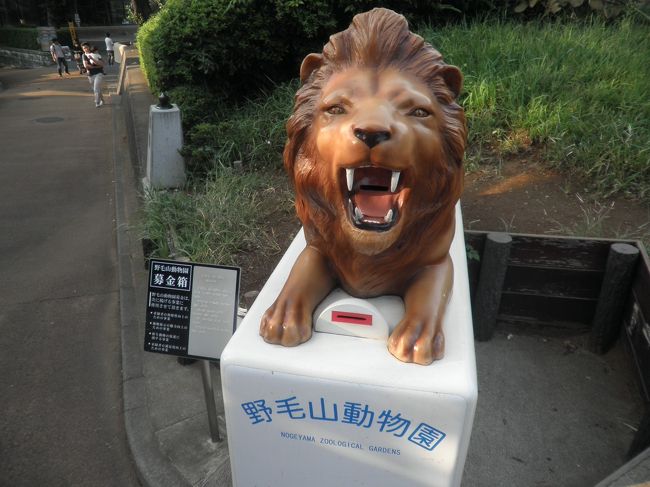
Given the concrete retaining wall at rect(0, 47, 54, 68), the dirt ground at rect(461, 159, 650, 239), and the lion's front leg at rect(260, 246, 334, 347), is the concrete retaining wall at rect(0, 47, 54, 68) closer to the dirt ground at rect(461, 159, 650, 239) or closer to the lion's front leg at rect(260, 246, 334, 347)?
the dirt ground at rect(461, 159, 650, 239)

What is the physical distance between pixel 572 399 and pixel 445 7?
17.2 ft

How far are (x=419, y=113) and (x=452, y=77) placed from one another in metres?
Result: 0.26

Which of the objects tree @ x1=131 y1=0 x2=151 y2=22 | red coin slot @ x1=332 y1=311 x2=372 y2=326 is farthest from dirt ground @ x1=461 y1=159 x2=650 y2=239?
tree @ x1=131 y1=0 x2=151 y2=22

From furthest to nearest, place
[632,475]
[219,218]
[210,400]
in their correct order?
[219,218] < [210,400] < [632,475]

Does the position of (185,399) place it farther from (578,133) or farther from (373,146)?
(578,133)

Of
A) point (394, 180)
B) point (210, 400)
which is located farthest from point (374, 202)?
point (210, 400)

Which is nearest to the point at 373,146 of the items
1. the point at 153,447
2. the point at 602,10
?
the point at 153,447

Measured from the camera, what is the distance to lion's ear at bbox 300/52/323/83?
5.82 feet

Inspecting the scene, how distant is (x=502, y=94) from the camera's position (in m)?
4.82

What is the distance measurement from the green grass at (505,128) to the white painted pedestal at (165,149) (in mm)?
147

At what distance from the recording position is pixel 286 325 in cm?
178

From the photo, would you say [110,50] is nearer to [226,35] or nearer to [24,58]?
[24,58]

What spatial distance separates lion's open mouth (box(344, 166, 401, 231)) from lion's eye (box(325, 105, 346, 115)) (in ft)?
0.62

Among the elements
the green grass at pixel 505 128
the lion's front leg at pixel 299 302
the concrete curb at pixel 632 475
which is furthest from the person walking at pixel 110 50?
the concrete curb at pixel 632 475
